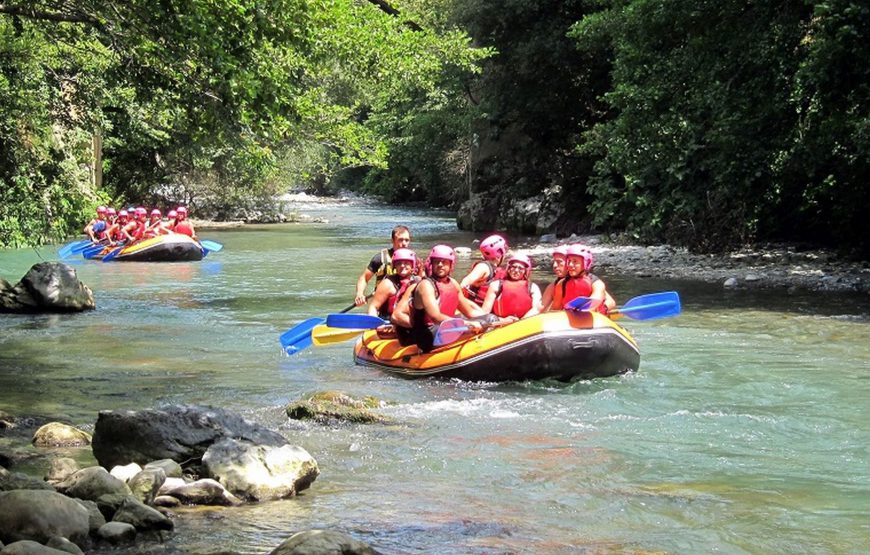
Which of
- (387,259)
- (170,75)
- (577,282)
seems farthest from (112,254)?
(577,282)

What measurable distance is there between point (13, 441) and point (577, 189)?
21.7 m

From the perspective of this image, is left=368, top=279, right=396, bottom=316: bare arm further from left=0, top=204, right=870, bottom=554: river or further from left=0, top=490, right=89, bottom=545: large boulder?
left=0, top=490, right=89, bottom=545: large boulder

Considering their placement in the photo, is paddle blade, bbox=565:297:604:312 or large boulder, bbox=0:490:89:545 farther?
paddle blade, bbox=565:297:604:312

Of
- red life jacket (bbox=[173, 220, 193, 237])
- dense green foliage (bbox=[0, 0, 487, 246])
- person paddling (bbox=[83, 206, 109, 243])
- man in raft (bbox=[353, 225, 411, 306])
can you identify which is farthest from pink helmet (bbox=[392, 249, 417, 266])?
person paddling (bbox=[83, 206, 109, 243])

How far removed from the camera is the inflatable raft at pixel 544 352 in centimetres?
888

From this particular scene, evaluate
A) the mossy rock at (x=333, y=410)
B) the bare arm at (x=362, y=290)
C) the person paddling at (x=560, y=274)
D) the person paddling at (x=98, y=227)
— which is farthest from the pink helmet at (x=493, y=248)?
the person paddling at (x=98, y=227)

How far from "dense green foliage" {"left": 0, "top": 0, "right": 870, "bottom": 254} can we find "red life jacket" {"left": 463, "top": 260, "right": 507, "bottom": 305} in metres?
2.29

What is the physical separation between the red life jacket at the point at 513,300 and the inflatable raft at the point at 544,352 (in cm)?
67

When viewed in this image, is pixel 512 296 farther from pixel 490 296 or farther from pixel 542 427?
pixel 542 427

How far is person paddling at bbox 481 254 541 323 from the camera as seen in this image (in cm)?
984

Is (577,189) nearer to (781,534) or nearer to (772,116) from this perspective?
(772,116)

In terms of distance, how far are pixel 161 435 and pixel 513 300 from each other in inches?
168

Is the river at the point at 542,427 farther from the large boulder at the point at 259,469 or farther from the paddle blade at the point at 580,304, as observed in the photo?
the paddle blade at the point at 580,304

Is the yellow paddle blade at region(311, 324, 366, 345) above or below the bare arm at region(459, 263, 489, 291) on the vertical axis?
below
